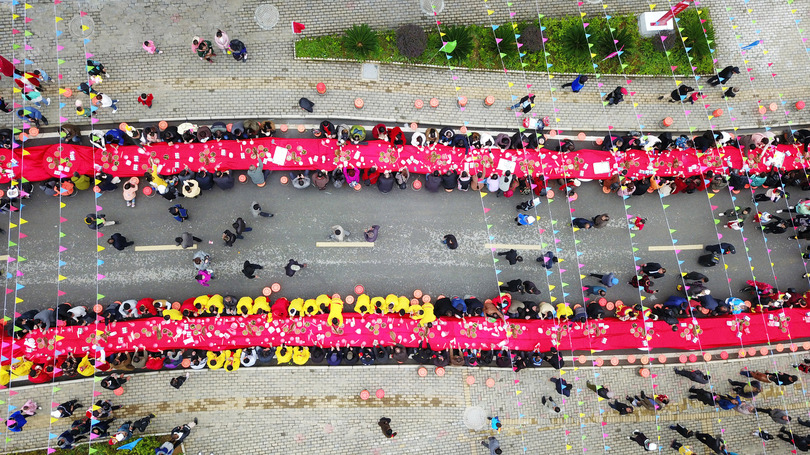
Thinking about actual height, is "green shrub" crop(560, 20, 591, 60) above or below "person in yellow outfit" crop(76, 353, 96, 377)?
above

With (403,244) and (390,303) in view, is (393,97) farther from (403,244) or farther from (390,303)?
(390,303)

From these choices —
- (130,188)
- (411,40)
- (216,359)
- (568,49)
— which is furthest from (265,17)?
(216,359)

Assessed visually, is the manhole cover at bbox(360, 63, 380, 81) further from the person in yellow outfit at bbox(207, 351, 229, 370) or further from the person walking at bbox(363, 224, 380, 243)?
the person in yellow outfit at bbox(207, 351, 229, 370)

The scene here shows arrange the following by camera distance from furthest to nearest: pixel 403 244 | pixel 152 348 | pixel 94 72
→ pixel 403 244, pixel 94 72, pixel 152 348

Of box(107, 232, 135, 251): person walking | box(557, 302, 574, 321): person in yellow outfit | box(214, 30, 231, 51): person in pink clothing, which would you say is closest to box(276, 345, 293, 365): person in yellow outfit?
box(107, 232, 135, 251): person walking

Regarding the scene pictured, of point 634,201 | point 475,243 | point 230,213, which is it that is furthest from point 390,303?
point 634,201
